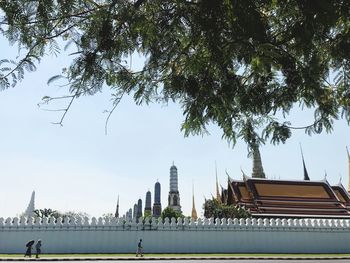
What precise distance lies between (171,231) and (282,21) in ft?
66.2

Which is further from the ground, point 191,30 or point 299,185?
point 299,185

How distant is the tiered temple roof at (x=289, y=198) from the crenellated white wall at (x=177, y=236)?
13.8ft

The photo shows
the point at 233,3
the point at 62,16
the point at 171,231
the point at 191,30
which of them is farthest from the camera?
the point at 171,231

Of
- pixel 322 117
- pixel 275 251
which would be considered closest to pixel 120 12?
pixel 322 117

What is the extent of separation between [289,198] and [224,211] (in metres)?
5.28

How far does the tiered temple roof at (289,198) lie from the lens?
94.6ft

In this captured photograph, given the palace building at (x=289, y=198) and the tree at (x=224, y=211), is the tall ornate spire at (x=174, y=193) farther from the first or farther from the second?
the tree at (x=224, y=211)

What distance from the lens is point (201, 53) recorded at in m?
3.29

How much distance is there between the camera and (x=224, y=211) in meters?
28.8

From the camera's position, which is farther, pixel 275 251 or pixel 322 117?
pixel 275 251

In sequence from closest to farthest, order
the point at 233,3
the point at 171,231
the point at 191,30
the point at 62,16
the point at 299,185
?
the point at 233,3, the point at 62,16, the point at 191,30, the point at 171,231, the point at 299,185

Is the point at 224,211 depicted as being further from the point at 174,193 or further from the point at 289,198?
the point at 174,193

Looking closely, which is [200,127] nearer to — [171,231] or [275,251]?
[171,231]

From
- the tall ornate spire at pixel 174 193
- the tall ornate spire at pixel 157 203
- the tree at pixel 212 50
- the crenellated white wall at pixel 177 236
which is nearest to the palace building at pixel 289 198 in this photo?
the crenellated white wall at pixel 177 236
